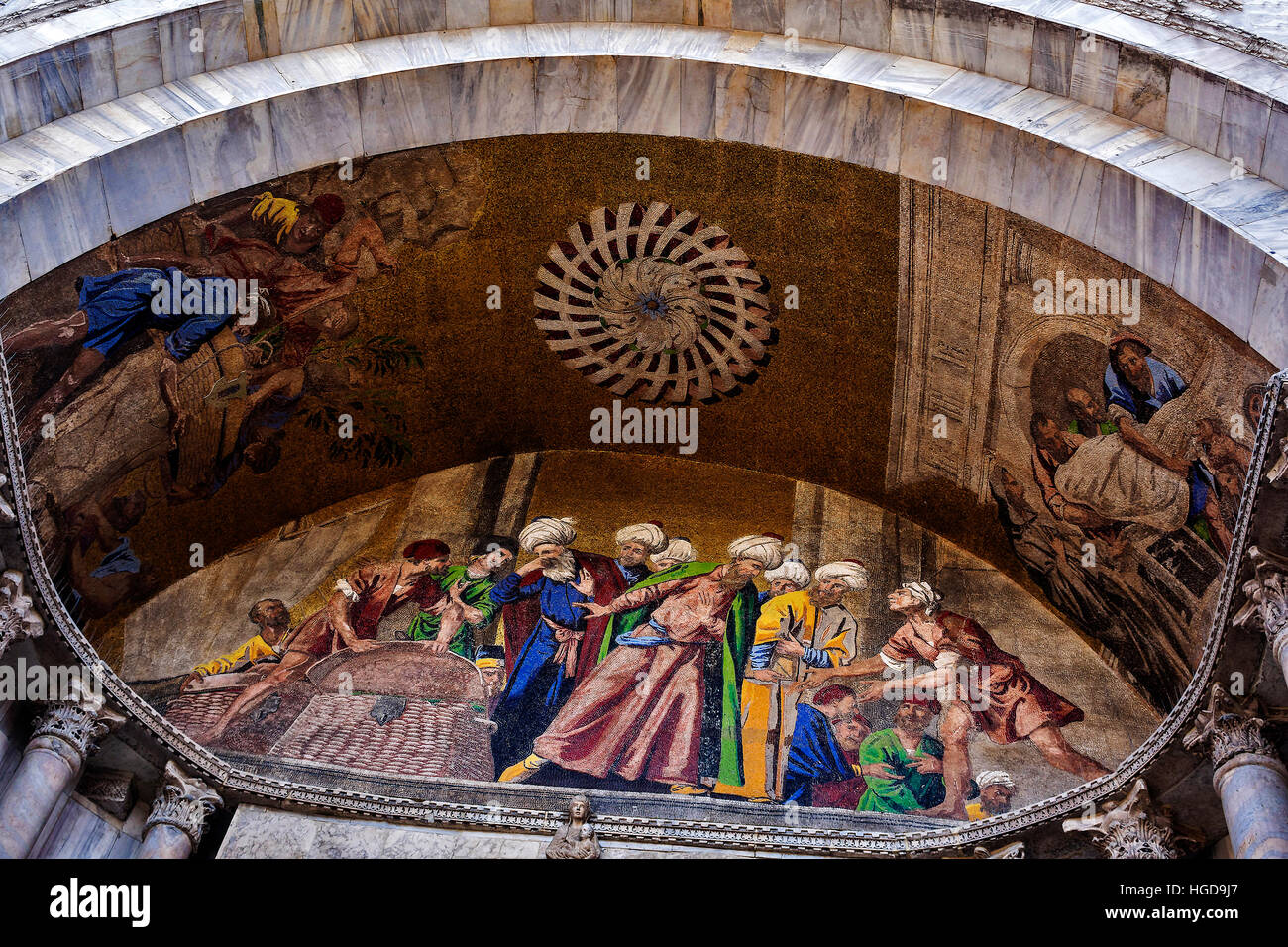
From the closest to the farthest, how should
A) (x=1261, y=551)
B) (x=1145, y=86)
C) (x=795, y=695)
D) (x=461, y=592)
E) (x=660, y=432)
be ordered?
(x=1261, y=551), (x=1145, y=86), (x=795, y=695), (x=461, y=592), (x=660, y=432)

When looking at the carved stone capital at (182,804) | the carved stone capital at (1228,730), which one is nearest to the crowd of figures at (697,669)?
the carved stone capital at (182,804)

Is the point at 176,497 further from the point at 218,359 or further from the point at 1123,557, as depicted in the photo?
the point at 1123,557

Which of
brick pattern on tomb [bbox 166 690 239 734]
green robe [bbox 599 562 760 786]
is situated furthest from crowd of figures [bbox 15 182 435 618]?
green robe [bbox 599 562 760 786]

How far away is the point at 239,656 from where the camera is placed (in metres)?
10.1

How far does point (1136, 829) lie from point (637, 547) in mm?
3810

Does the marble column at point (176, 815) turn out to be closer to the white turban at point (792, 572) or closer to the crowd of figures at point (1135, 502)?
the white turban at point (792, 572)

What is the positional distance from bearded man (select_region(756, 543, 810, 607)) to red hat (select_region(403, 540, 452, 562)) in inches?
78.1

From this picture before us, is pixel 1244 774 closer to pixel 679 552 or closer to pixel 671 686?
pixel 671 686

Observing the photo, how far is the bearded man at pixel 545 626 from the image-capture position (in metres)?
9.82

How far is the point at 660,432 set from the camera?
11.4 meters

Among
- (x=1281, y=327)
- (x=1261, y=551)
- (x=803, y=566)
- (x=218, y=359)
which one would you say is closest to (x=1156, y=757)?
(x=1261, y=551)

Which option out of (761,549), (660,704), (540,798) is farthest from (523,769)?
(761,549)

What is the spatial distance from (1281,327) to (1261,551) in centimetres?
104

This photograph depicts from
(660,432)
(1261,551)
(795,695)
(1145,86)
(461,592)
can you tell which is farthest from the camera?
(660,432)
